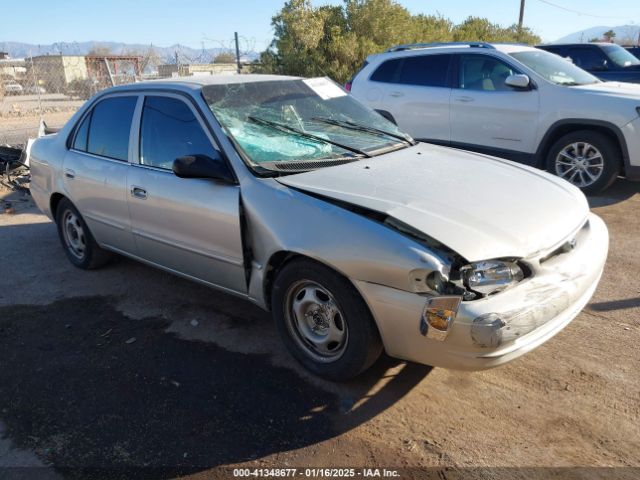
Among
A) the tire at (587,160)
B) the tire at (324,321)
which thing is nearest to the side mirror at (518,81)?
the tire at (587,160)

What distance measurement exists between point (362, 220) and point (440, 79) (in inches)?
232

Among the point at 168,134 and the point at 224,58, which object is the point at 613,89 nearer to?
the point at 168,134

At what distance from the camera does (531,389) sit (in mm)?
3119

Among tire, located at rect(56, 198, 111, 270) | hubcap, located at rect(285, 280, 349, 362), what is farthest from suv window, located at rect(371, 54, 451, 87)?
hubcap, located at rect(285, 280, 349, 362)

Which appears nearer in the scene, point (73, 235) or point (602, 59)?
point (73, 235)

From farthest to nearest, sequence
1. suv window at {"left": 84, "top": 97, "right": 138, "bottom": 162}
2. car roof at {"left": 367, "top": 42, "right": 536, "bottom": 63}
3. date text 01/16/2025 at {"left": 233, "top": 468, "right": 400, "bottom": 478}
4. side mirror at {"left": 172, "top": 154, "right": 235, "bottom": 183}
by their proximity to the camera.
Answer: car roof at {"left": 367, "top": 42, "right": 536, "bottom": 63} < suv window at {"left": 84, "top": 97, "right": 138, "bottom": 162} < side mirror at {"left": 172, "top": 154, "right": 235, "bottom": 183} < date text 01/16/2025 at {"left": 233, "top": 468, "right": 400, "bottom": 478}

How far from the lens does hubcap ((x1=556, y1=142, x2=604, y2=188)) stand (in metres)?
6.84

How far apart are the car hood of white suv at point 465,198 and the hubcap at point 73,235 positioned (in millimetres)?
2748

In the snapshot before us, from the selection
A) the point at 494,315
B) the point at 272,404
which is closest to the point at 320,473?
the point at 272,404

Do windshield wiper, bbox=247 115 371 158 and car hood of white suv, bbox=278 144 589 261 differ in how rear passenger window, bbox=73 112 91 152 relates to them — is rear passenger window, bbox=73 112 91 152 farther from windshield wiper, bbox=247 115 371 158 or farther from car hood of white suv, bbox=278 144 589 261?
car hood of white suv, bbox=278 144 589 261

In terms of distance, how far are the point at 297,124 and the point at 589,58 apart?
10203mm

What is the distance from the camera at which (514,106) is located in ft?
23.9

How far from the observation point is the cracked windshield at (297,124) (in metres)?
3.68

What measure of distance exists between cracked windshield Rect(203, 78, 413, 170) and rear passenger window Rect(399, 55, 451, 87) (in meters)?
3.98
